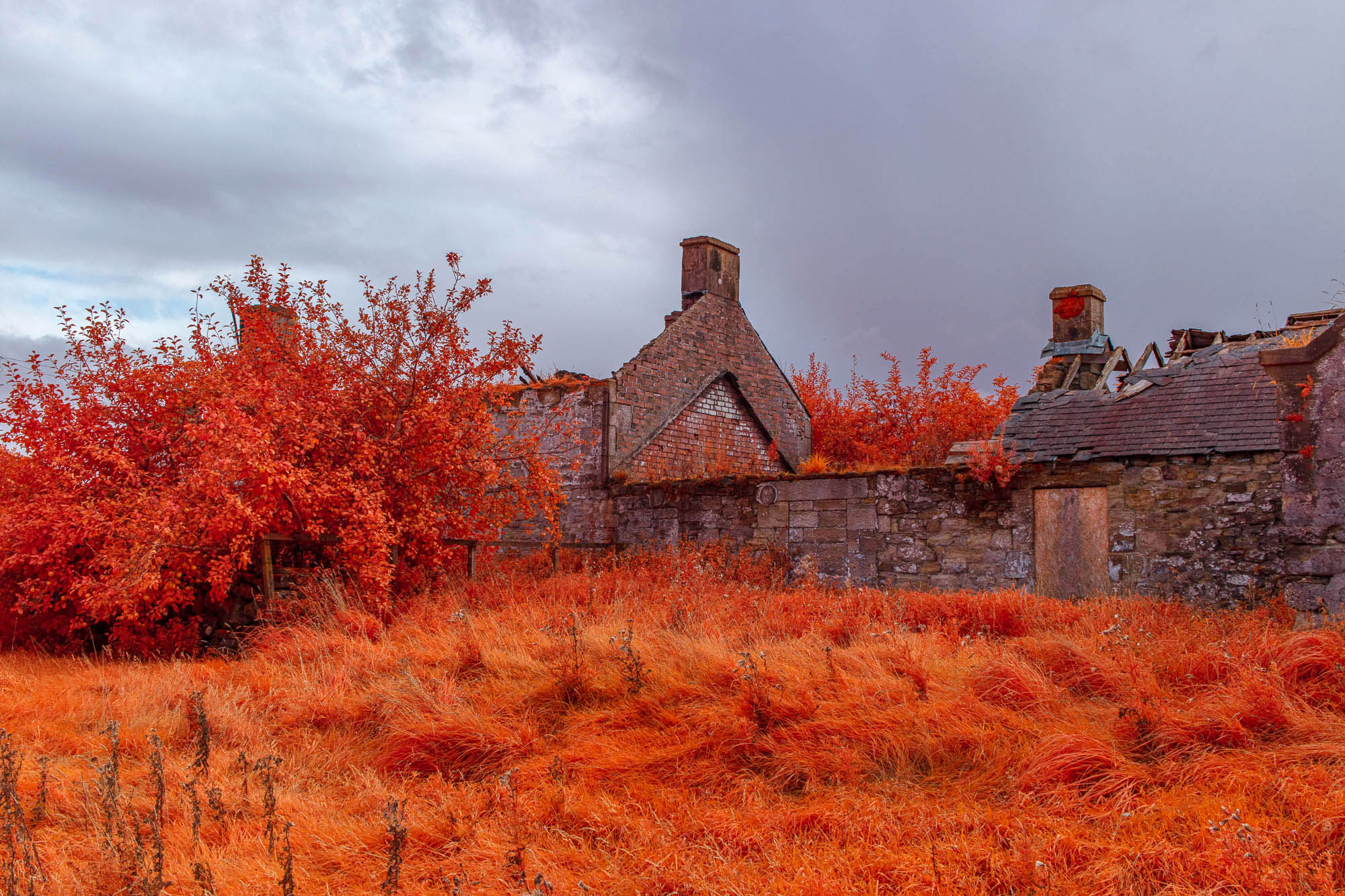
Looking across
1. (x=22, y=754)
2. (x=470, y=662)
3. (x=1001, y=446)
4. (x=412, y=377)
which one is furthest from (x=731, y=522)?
(x=22, y=754)

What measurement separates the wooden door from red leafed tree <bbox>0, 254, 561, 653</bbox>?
21.9ft

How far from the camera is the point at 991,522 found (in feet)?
40.8

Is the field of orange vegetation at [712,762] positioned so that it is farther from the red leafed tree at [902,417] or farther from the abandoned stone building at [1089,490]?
the red leafed tree at [902,417]

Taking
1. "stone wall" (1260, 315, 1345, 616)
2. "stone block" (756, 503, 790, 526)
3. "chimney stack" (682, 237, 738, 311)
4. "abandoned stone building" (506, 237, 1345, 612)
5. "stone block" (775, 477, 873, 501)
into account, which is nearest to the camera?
"stone wall" (1260, 315, 1345, 616)

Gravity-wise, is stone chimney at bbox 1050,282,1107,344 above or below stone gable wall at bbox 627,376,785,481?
above

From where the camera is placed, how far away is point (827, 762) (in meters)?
5.77

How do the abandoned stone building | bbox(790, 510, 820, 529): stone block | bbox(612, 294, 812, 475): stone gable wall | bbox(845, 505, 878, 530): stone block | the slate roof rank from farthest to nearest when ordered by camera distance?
1. bbox(612, 294, 812, 475): stone gable wall
2. bbox(790, 510, 820, 529): stone block
3. bbox(845, 505, 878, 530): stone block
4. the slate roof
5. the abandoned stone building

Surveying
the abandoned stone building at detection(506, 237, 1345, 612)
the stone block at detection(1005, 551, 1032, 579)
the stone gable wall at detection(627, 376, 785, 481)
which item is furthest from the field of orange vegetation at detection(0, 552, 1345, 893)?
the stone gable wall at detection(627, 376, 785, 481)

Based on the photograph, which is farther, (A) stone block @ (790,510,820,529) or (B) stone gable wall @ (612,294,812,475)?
(B) stone gable wall @ (612,294,812,475)

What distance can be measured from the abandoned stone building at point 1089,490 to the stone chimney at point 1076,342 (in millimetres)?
34

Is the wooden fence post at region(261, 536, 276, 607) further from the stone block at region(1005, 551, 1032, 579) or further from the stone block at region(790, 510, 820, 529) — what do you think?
the stone block at region(1005, 551, 1032, 579)

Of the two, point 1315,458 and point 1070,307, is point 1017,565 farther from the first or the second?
point 1070,307

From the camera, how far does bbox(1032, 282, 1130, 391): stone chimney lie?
51.6 feet

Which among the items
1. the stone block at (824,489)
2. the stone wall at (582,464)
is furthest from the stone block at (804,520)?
the stone wall at (582,464)
